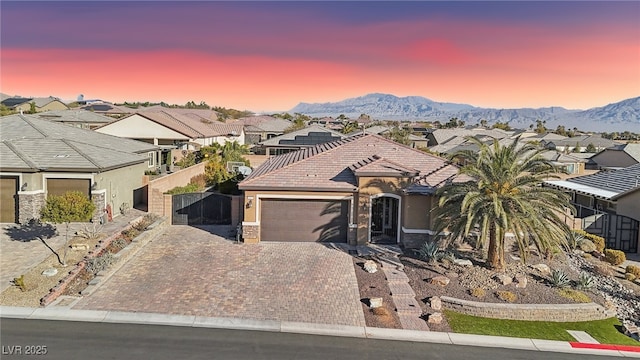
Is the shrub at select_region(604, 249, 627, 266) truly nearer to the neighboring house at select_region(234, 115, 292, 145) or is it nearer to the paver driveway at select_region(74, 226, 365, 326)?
the paver driveway at select_region(74, 226, 365, 326)

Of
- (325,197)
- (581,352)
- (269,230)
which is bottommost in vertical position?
(581,352)

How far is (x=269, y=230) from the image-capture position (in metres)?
23.6

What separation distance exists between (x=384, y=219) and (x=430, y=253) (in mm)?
4511

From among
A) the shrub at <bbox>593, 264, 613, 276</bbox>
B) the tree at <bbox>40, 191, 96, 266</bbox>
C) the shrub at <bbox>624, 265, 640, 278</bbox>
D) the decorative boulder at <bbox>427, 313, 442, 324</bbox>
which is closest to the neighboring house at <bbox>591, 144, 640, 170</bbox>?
the shrub at <bbox>624, 265, 640, 278</bbox>

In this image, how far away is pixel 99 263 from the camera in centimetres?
1769

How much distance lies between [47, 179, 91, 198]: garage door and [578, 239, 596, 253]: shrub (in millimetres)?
26062

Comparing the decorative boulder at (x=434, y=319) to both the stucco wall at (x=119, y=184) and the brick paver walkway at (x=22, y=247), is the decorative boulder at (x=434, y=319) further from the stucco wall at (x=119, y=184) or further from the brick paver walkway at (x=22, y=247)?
the stucco wall at (x=119, y=184)

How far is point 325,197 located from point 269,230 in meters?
3.43

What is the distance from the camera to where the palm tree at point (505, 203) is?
1803cm

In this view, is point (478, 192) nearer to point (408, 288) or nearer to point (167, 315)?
point (408, 288)

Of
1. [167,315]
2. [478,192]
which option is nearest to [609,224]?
[478,192]

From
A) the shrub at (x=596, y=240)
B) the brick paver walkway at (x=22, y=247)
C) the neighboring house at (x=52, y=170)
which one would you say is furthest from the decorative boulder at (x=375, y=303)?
the neighboring house at (x=52, y=170)

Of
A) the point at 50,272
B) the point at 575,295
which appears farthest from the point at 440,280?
the point at 50,272

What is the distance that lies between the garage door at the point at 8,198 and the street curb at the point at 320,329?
11.1 m
